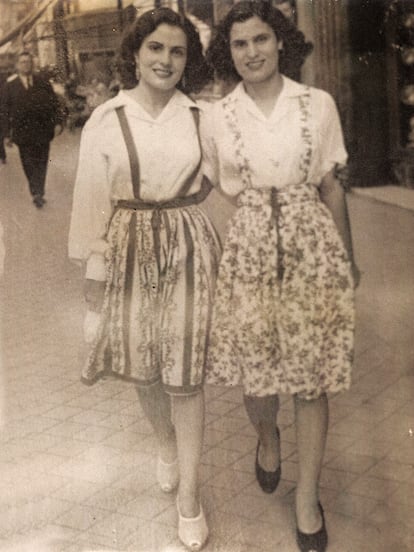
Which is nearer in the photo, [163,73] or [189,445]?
[163,73]

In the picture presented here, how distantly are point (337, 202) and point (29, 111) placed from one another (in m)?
1.01

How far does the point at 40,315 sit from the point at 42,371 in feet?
0.76

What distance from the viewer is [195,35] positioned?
2.70 metres

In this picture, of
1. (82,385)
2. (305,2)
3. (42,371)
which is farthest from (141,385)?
(305,2)

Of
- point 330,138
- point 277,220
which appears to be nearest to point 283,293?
point 277,220

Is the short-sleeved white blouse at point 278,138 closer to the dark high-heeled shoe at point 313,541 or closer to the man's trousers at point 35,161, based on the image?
the man's trousers at point 35,161

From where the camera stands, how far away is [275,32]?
2688mm

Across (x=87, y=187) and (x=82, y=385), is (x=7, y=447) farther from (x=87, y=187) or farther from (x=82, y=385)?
(x=87, y=187)

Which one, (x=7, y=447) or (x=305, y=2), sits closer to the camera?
(x=305, y=2)

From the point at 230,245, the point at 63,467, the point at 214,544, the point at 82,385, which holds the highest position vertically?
the point at 230,245

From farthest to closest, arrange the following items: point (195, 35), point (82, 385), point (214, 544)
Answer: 1. point (82, 385)
2. point (214, 544)
3. point (195, 35)

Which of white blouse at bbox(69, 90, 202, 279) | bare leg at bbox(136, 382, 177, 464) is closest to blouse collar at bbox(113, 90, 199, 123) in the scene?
white blouse at bbox(69, 90, 202, 279)

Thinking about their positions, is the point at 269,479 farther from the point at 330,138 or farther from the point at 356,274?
the point at 330,138

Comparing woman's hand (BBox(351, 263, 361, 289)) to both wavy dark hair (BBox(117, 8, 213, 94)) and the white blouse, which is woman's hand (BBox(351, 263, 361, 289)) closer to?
the white blouse
